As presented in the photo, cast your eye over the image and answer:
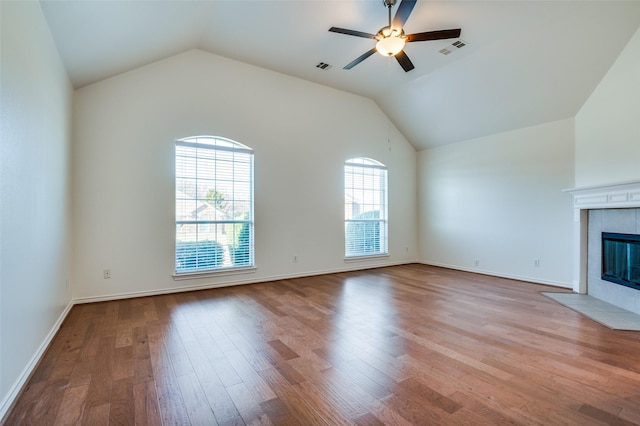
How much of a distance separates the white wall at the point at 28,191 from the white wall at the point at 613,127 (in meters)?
5.95

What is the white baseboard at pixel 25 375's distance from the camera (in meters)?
1.80

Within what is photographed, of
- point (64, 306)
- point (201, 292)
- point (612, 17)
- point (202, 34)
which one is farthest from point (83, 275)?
point (612, 17)

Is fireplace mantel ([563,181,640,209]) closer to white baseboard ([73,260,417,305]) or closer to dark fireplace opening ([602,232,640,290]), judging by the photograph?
dark fireplace opening ([602,232,640,290])

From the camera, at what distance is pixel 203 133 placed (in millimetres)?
4805

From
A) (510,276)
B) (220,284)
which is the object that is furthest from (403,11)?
(510,276)

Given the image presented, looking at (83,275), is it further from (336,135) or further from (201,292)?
(336,135)

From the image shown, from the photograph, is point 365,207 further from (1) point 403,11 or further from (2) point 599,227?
(1) point 403,11

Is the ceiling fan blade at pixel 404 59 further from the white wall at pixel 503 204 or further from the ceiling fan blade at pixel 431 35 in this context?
the white wall at pixel 503 204

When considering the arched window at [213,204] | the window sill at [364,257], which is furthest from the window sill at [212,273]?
the window sill at [364,257]

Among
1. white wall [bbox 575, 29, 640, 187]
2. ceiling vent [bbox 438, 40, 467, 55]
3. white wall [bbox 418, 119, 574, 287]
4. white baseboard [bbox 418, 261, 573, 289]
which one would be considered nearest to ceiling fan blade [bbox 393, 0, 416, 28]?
ceiling vent [bbox 438, 40, 467, 55]

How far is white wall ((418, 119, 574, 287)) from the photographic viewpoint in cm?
500

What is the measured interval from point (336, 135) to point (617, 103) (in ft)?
13.5

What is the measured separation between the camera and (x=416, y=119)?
653 centimetres

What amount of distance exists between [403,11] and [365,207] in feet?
13.5
